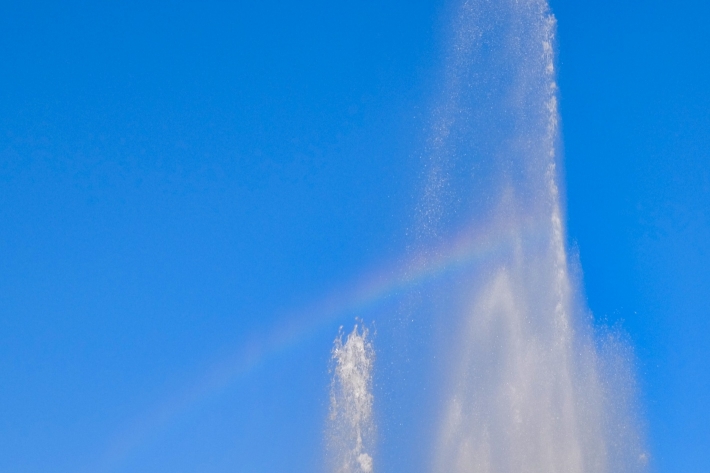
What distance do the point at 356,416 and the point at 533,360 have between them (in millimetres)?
6502

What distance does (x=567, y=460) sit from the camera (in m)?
36.4

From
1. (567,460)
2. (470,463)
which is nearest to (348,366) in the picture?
(470,463)

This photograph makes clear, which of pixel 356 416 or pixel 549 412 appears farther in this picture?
pixel 356 416

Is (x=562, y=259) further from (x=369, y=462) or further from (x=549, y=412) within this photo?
(x=369, y=462)

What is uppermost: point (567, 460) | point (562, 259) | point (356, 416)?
point (562, 259)

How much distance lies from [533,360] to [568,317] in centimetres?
200

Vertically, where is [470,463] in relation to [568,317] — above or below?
below

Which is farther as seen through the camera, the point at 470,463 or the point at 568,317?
the point at 568,317

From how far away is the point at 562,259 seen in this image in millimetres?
41000

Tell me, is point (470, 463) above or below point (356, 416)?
below

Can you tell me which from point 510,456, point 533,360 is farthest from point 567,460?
point 533,360

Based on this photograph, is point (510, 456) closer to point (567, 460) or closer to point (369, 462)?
point (567, 460)

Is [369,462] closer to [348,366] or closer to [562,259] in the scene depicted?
[348,366]

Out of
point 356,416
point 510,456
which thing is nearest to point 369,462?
point 356,416
